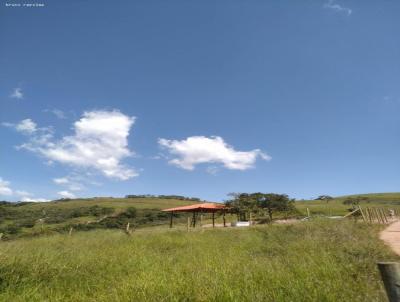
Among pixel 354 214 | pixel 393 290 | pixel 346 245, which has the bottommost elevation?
pixel 393 290

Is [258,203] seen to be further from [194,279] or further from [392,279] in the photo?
[392,279]

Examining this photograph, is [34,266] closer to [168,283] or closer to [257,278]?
[168,283]

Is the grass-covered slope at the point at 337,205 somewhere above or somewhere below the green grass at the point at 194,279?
above

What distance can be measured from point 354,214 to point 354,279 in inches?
717

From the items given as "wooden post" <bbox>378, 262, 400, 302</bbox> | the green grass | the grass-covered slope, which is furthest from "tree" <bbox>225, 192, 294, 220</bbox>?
"wooden post" <bbox>378, 262, 400, 302</bbox>

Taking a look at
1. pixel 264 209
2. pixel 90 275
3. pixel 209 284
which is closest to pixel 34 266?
pixel 90 275

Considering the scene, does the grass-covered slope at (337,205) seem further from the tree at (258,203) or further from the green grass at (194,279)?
the green grass at (194,279)

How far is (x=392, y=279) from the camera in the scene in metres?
2.60

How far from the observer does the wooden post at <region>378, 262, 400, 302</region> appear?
256 cm

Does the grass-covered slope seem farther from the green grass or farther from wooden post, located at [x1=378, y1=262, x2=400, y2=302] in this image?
wooden post, located at [x1=378, y1=262, x2=400, y2=302]

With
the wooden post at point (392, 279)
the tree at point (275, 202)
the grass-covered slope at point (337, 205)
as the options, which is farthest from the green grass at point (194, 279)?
the grass-covered slope at point (337, 205)

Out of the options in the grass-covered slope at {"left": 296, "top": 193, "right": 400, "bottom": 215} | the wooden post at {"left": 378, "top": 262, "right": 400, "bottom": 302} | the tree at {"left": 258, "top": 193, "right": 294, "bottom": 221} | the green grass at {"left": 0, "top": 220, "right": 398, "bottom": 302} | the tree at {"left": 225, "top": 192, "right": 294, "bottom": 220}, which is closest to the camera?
the wooden post at {"left": 378, "top": 262, "right": 400, "bottom": 302}

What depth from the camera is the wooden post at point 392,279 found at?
256 cm

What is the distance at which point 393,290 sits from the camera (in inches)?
102
